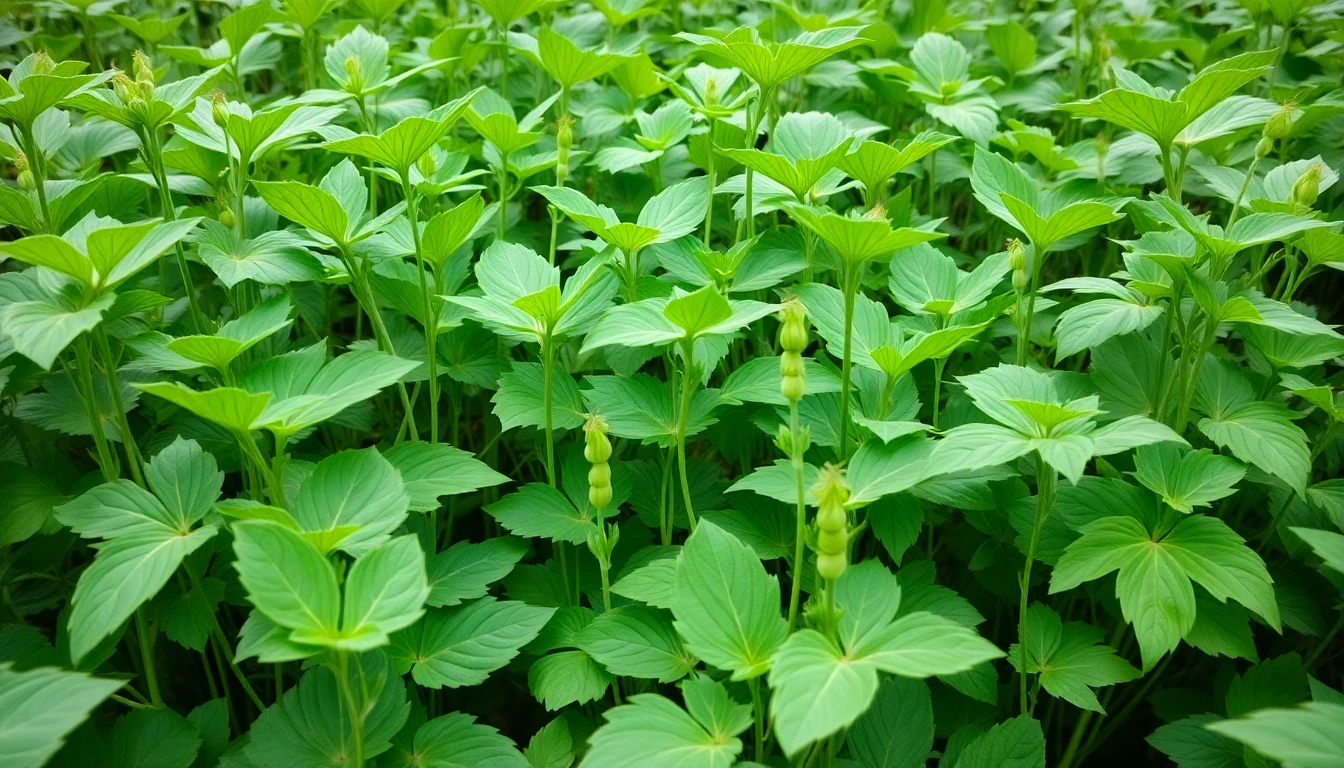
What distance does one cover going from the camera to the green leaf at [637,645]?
1054 millimetres

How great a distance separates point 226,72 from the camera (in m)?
1.78

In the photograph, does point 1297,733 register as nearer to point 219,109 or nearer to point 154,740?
point 154,740

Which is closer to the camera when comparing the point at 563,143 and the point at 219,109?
the point at 219,109

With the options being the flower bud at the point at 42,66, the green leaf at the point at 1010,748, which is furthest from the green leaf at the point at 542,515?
the flower bud at the point at 42,66

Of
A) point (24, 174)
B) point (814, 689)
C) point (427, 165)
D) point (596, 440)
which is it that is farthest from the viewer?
point (427, 165)

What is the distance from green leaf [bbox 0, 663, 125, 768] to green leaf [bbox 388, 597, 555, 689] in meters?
0.35

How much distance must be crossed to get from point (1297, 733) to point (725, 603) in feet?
1.91

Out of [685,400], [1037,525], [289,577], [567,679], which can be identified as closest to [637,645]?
[567,679]

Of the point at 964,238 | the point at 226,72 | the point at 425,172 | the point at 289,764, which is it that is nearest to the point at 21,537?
the point at 289,764

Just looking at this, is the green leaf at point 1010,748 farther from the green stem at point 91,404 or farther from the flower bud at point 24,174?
the flower bud at point 24,174

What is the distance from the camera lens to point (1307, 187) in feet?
4.06

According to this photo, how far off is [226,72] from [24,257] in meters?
1.05

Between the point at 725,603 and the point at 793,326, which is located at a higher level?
the point at 793,326

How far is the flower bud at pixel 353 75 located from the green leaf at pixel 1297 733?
161cm
